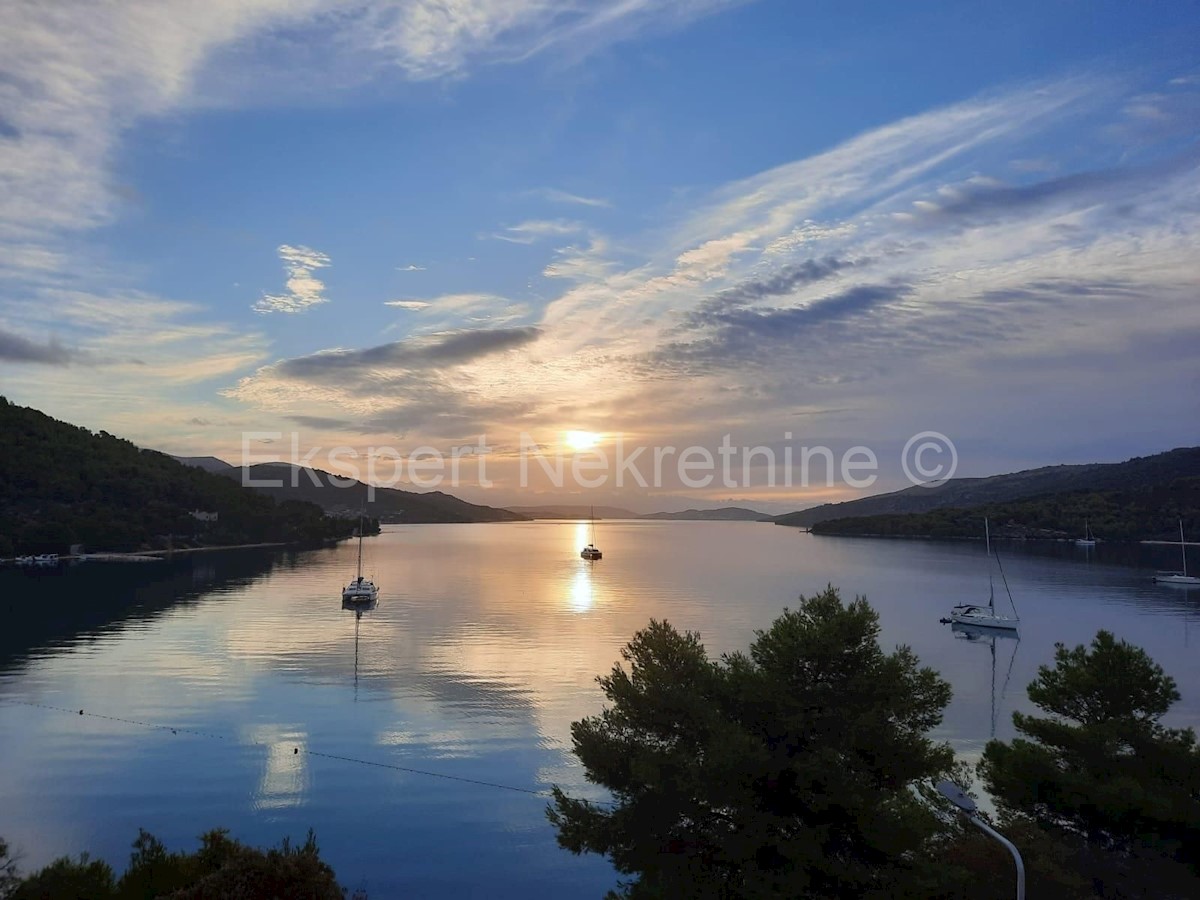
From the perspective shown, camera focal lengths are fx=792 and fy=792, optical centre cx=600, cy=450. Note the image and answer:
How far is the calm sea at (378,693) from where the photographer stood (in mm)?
29094

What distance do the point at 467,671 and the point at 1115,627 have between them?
198 feet

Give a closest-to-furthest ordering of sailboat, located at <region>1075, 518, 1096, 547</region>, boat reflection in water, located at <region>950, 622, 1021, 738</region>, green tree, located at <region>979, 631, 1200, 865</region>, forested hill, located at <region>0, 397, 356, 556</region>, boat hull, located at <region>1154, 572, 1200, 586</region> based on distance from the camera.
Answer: green tree, located at <region>979, 631, 1200, 865</region> → boat reflection in water, located at <region>950, 622, 1021, 738</region> → boat hull, located at <region>1154, 572, 1200, 586</region> → forested hill, located at <region>0, 397, 356, 556</region> → sailboat, located at <region>1075, 518, 1096, 547</region>

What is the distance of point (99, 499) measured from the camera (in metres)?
164

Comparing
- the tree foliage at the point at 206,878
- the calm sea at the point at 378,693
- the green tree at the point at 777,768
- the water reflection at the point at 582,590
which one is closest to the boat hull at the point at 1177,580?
the calm sea at the point at 378,693

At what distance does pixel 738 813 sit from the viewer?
58.9 ft

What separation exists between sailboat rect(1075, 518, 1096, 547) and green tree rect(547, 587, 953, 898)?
7958 inches

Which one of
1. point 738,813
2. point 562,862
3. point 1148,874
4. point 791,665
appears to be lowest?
point 562,862

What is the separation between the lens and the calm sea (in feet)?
95.5

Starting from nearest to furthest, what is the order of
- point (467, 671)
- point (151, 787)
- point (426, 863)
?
point (426, 863) → point (151, 787) → point (467, 671)

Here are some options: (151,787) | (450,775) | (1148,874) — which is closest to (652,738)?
(1148,874)

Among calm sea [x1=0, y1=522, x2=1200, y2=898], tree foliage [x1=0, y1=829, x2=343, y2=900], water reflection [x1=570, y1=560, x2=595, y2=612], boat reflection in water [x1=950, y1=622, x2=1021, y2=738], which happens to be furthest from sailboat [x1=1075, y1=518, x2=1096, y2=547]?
tree foliage [x1=0, y1=829, x2=343, y2=900]

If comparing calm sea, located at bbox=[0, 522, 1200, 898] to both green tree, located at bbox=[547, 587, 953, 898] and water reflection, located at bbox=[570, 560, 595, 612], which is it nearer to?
water reflection, located at bbox=[570, 560, 595, 612]

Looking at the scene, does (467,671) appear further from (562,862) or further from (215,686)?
(562,862)

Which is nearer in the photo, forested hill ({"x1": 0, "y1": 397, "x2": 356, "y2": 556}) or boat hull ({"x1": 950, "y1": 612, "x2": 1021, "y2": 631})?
boat hull ({"x1": 950, "y1": 612, "x2": 1021, "y2": 631})
